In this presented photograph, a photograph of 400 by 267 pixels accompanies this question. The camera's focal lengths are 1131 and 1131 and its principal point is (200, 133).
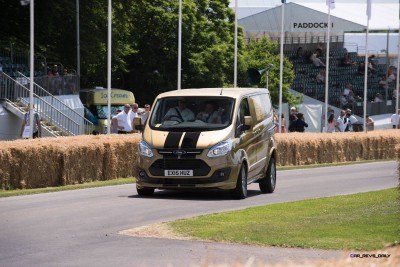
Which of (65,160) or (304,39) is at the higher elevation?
(304,39)

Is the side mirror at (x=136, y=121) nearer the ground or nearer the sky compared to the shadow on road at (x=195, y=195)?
nearer the sky

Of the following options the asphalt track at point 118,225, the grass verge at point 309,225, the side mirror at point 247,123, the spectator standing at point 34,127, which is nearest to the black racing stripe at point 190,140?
the asphalt track at point 118,225

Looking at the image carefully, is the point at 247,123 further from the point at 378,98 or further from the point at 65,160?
the point at 378,98

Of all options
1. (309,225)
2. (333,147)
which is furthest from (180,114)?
(333,147)

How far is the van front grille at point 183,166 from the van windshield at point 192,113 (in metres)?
0.68

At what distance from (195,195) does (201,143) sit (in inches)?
61.0

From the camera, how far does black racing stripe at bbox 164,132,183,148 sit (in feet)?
68.9

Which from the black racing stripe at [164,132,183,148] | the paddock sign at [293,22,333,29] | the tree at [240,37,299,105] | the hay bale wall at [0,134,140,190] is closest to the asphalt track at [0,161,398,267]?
the black racing stripe at [164,132,183,148]

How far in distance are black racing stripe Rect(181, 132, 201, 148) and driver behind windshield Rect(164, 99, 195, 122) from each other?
615 millimetres

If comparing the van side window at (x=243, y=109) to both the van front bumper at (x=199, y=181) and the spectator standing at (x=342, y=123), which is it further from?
the spectator standing at (x=342, y=123)

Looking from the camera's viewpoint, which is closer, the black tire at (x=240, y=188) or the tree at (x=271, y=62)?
the black tire at (x=240, y=188)

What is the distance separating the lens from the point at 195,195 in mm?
22109

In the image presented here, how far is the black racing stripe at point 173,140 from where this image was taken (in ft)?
68.9

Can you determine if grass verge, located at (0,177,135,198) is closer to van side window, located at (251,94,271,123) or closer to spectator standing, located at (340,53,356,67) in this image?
van side window, located at (251,94,271,123)
